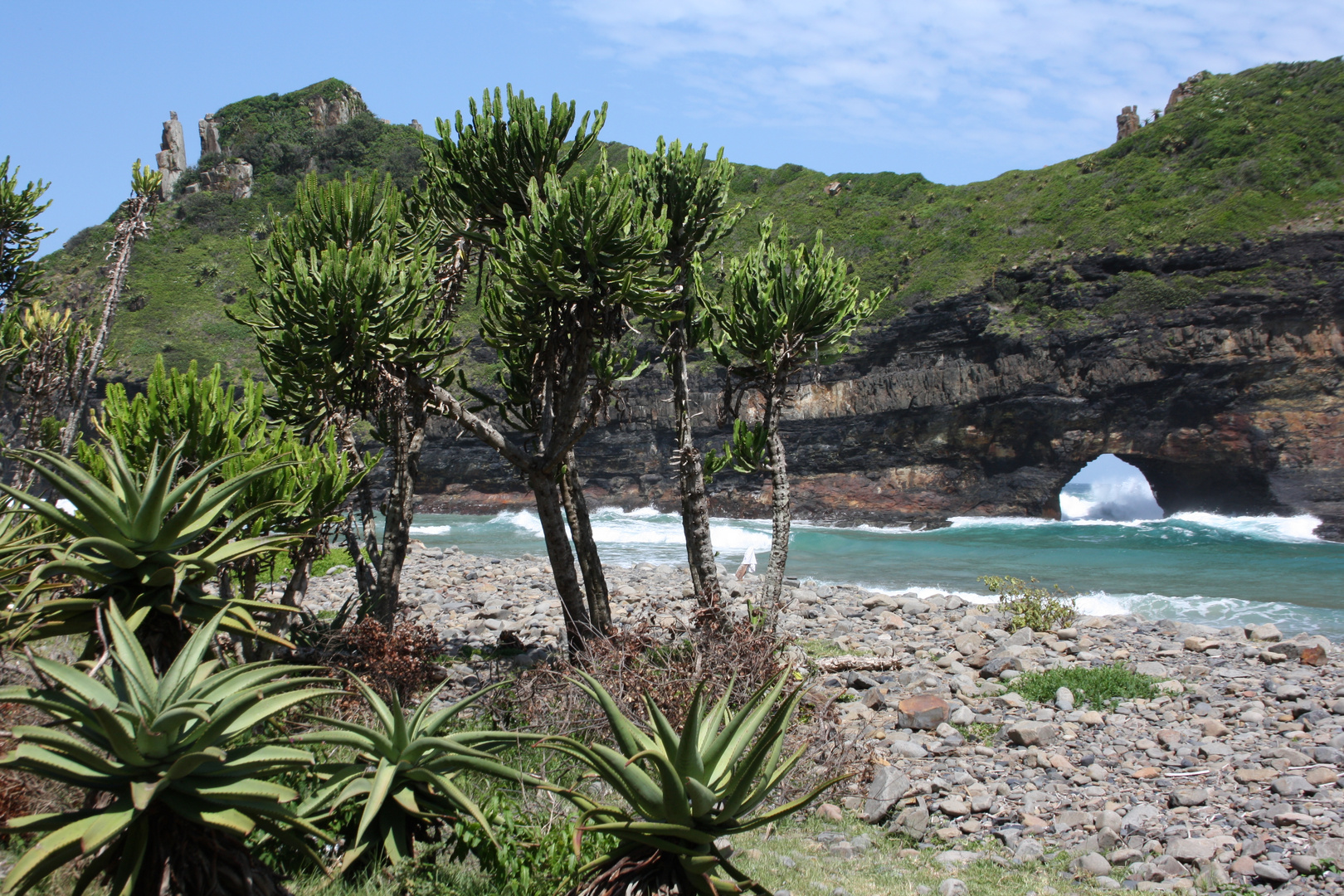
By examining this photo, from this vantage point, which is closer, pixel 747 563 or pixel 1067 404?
pixel 747 563

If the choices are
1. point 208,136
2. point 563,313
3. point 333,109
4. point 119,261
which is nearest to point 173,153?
point 208,136

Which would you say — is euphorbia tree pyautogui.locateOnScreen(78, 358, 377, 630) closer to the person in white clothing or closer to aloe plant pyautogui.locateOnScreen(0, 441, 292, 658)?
aloe plant pyautogui.locateOnScreen(0, 441, 292, 658)

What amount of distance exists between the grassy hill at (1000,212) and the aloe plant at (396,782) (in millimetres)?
28933

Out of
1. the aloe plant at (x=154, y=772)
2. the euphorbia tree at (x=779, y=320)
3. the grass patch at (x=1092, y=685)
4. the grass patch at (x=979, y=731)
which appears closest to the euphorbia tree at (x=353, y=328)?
the euphorbia tree at (x=779, y=320)

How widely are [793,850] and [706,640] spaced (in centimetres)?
204

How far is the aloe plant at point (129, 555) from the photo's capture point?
306 cm

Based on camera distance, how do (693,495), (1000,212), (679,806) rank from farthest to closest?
(1000,212), (693,495), (679,806)

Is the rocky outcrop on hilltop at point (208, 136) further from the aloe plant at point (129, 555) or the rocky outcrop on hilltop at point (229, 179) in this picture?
the aloe plant at point (129, 555)

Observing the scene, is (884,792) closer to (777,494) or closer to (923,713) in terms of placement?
(923,713)

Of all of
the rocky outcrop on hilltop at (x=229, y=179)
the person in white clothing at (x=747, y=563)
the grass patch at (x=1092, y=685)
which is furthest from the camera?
the rocky outcrop on hilltop at (x=229, y=179)

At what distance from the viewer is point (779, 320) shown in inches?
355

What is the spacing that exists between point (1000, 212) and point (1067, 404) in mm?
13409

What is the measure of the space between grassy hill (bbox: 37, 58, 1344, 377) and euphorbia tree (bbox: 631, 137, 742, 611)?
21.9 meters

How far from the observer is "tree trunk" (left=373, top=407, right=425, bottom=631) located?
842 centimetres
